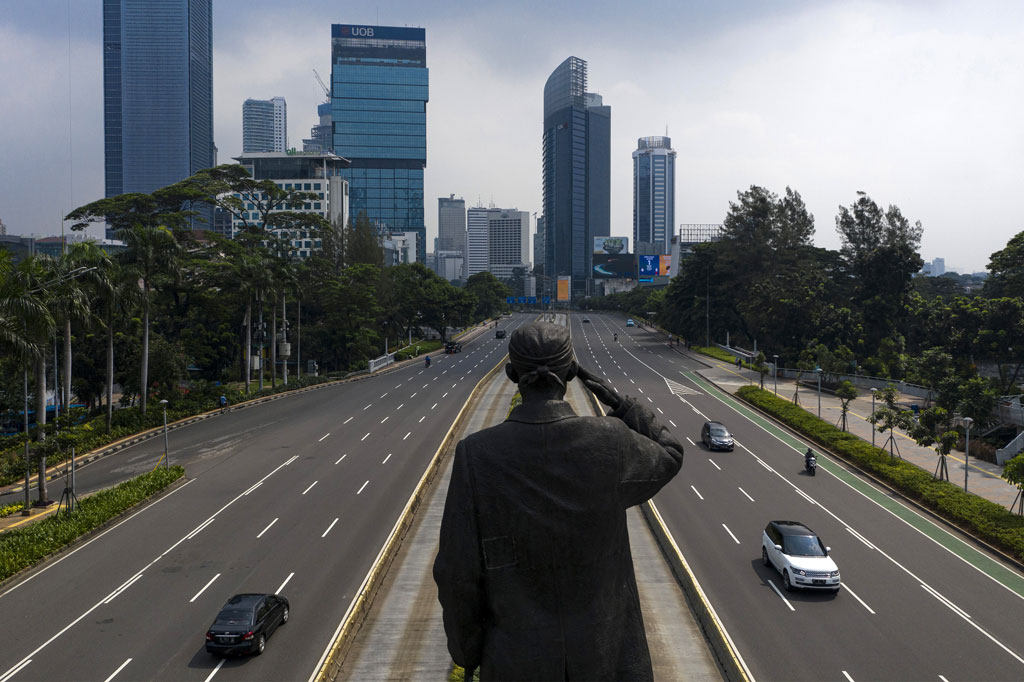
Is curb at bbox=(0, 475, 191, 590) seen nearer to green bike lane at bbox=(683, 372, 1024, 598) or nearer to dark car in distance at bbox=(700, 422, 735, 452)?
dark car in distance at bbox=(700, 422, 735, 452)

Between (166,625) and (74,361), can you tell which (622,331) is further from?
(166,625)

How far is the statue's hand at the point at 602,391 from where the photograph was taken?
172 inches

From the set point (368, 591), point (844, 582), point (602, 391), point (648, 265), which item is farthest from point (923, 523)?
point (648, 265)

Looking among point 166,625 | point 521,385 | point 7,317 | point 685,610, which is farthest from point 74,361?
point 521,385

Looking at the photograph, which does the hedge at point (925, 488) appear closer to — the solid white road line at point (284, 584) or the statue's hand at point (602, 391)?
the solid white road line at point (284, 584)

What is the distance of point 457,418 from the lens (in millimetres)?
43781

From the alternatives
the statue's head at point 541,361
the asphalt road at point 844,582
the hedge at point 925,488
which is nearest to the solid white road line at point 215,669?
the asphalt road at point 844,582

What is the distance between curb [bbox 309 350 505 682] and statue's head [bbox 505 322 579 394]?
1245 centimetres

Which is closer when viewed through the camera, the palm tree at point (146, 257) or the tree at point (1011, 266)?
the palm tree at point (146, 257)

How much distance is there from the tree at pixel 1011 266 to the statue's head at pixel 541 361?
6391 cm

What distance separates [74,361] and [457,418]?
27108mm

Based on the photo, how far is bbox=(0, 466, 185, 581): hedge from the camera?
2166 centimetres

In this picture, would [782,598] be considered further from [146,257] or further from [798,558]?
[146,257]

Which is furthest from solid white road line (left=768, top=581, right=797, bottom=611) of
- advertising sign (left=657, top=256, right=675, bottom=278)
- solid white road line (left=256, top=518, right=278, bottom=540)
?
advertising sign (left=657, top=256, right=675, bottom=278)
